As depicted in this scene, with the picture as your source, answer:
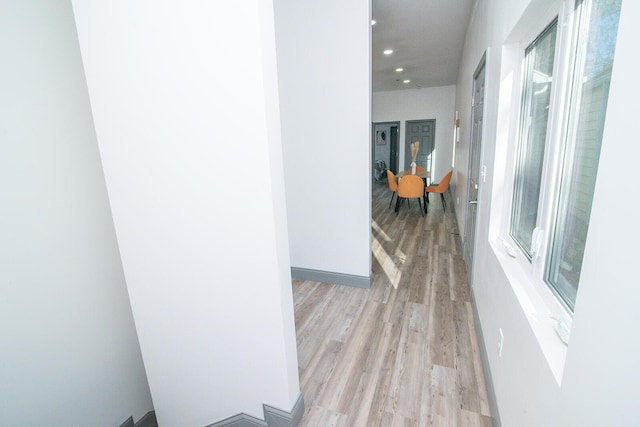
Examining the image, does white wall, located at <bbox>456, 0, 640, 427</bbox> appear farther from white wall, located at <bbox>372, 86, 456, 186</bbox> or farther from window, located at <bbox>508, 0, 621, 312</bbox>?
white wall, located at <bbox>372, 86, 456, 186</bbox>

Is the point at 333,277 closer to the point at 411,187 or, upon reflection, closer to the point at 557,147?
the point at 557,147

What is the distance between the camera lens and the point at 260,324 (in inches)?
56.5

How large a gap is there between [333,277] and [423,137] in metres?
7.20

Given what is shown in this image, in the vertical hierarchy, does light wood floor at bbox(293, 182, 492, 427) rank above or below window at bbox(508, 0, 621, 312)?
below

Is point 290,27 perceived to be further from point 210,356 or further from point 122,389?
point 122,389

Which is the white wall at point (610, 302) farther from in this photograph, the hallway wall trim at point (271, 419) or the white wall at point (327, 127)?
the white wall at point (327, 127)

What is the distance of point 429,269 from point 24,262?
3.43 metres

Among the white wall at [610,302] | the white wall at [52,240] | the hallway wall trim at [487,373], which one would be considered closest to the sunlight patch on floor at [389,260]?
the hallway wall trim at [487,373]

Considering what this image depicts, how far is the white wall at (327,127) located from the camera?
8.66ft

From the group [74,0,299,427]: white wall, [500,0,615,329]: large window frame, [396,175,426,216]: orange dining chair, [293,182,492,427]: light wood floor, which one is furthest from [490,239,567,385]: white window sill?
[396,175,426,216]: orange dining chair

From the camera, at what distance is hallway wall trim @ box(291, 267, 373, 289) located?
3131 millimetres

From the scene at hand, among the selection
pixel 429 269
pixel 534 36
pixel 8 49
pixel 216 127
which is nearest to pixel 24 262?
pixel 8 49

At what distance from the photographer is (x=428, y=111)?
8.77 metres

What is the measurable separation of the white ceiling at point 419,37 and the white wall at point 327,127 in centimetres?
139
